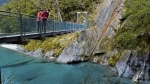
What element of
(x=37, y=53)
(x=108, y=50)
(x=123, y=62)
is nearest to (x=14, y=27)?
(x=123, y=62)

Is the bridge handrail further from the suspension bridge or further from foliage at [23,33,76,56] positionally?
foliage at [23,33,76,56]

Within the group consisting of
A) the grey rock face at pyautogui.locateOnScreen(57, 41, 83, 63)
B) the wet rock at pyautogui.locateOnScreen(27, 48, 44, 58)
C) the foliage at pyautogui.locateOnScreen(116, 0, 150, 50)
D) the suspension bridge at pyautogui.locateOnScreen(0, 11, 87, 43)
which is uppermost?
the suspension bridge at pyautogui.locateOnScreen(0, 11, 87, 43)

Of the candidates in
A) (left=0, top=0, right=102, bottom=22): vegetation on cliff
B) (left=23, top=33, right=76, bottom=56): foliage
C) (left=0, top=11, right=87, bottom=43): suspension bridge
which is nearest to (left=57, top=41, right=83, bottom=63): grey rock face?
(left=23, top=33, right=76, bottom=56): foliage

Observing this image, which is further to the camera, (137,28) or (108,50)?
(108,50)

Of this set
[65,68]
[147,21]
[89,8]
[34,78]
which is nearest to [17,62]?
[65,68]

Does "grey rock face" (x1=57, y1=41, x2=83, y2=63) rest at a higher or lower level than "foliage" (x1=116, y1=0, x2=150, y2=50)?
lower

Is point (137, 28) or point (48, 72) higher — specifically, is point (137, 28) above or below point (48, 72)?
above

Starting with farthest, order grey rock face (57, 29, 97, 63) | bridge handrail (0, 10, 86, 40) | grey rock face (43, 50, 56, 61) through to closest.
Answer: grey rock face (43, 50, 56, 61)
grey rock face (57, 29, 97, 63)
bridge handrail (0, 10, 86, 40)

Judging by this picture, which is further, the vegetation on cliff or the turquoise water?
the vegetation on cliff

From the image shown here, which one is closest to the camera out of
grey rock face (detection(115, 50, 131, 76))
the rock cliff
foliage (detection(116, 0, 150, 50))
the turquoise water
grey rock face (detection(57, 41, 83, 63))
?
the turquoise water

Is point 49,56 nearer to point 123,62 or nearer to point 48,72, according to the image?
point 48,72

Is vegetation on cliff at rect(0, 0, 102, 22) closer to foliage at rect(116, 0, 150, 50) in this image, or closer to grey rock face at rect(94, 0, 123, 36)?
grey rock face at rect(94, 0, 123, 36)

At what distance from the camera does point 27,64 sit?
26.6m

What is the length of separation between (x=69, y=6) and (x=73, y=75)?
91.7ft
